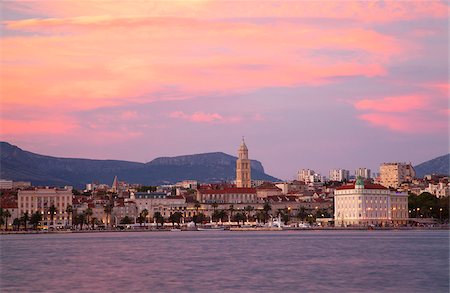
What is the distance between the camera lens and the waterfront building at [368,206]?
6176 inches

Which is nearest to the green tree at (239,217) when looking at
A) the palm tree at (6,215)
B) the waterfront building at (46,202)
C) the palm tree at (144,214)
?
the palm tree at (144,214)

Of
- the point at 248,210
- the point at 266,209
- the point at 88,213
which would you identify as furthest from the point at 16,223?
Result: the point at 248,210

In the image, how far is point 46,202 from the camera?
16900 centimetres

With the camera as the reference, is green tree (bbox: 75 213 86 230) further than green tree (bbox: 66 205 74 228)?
No

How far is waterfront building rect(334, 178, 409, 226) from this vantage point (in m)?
157

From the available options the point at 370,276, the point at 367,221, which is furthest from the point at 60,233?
the point at 370,276

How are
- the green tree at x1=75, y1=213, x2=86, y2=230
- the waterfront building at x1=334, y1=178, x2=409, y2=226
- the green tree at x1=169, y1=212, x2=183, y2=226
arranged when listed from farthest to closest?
the green tree at x1=169, y1=212, x2=183, y2=226, the green tree at x1=75, y1=213, x2=86, y2=230, the waterfront building at x1=334, y1=178, x2=409, y2=226

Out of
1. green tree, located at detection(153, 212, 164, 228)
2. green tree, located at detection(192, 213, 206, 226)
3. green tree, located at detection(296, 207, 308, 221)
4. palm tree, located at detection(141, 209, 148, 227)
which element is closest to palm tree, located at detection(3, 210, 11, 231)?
green tree, located at detection(153, 212, 164, 228)

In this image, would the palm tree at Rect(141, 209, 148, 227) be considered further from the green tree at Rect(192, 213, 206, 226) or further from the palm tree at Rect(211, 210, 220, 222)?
the palm tree at Rect(211, 210, 220, 222)

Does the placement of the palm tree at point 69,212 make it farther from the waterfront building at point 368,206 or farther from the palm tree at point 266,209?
the waterfront building at point 368,206

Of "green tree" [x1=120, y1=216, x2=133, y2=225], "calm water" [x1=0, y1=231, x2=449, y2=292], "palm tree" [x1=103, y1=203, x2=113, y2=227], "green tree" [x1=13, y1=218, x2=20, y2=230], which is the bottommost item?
"calm water" [x1=0, y1=231, x2=449, y2=292]

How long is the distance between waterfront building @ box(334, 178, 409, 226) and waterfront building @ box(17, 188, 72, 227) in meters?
46.1

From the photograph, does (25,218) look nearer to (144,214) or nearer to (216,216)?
(144,214)

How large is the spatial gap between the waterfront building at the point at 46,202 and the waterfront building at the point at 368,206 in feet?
151
